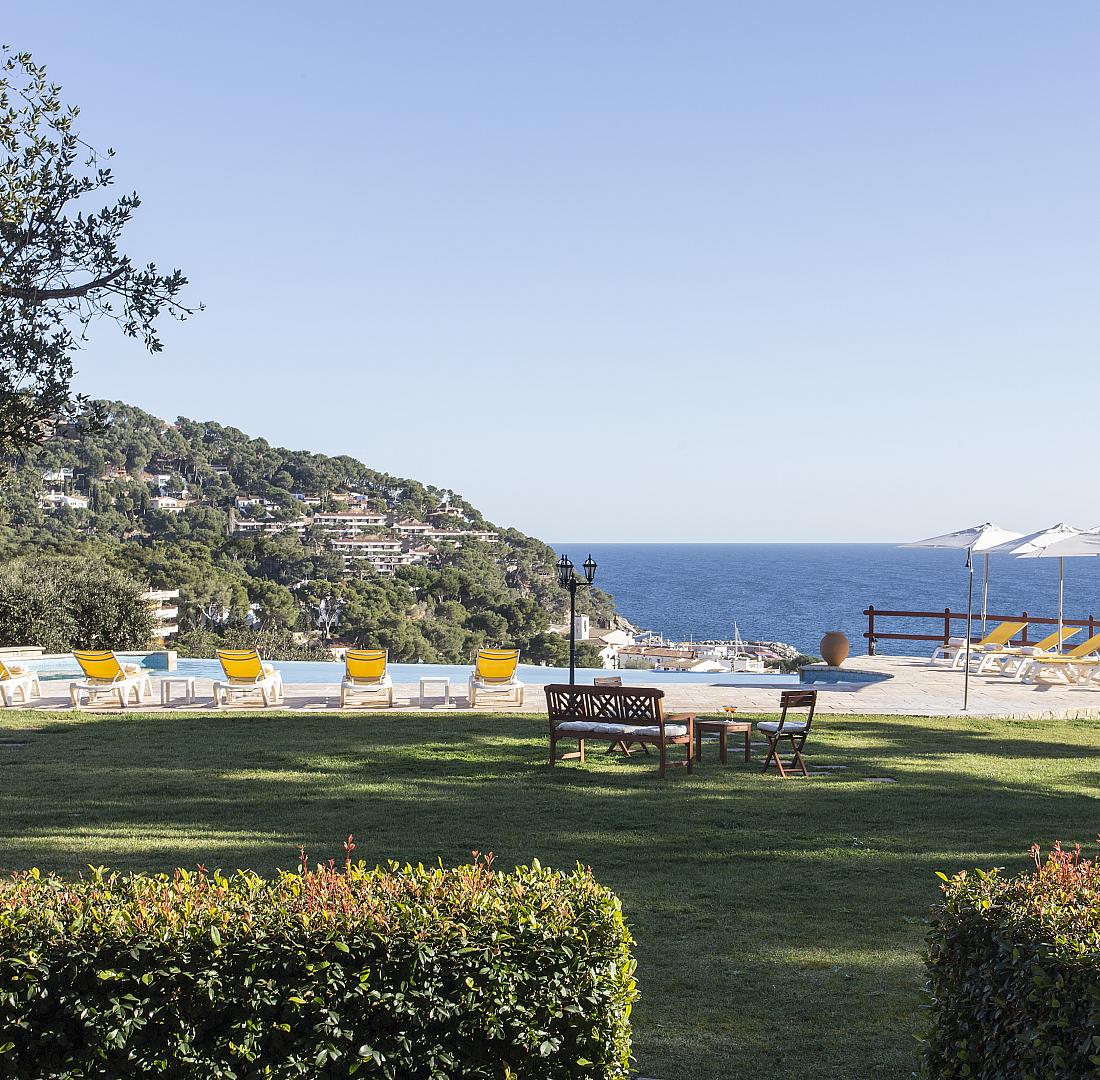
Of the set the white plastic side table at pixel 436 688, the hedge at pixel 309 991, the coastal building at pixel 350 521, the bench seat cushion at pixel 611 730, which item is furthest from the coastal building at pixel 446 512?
the hedge at pixel 309 991

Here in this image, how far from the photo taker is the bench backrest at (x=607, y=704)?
960 centimetres

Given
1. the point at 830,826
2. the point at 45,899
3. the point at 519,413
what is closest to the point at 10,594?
the point at 830,826

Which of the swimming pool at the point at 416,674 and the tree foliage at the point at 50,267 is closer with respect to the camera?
the tree foliage at the point at 50,267

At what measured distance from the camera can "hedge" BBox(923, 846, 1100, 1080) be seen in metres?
2.75

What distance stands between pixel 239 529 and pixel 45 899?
46.6m

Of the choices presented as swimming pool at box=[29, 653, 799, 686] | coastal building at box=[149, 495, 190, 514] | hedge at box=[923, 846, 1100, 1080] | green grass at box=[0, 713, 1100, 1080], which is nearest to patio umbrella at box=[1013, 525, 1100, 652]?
swimming pool at box=[29, 653, 799, 686]

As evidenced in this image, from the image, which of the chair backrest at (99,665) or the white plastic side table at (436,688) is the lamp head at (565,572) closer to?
the white plastic side table at (436,688)

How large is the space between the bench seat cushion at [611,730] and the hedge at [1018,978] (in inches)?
248

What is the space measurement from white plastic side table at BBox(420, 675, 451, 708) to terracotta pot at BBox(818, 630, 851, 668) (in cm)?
651

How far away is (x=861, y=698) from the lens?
15172 mm

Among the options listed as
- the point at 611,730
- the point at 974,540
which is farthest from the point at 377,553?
the point at 611,730

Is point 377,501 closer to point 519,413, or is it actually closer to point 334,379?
point 519,413

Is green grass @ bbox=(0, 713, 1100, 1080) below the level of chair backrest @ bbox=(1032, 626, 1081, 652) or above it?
below

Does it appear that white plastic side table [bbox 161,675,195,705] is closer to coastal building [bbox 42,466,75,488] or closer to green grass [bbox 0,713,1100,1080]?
green grass [bbox 0,713,1100,1080]
